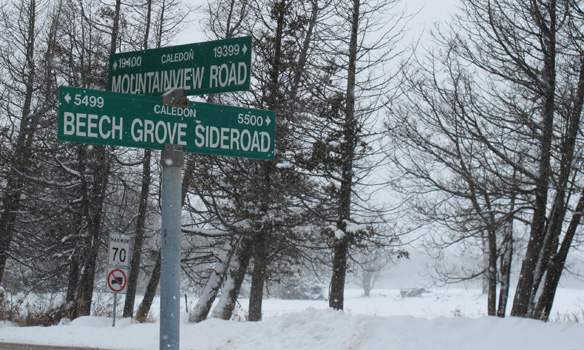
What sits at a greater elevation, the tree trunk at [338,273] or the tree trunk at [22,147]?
the tree trunk at [22,147]

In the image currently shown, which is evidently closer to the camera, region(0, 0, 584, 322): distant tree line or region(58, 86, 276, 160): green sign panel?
region(58, 86, 276, 160): green sign panel

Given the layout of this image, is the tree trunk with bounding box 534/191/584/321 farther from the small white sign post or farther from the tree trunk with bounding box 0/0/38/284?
the tree trunk with bounding box 0/0/38/284

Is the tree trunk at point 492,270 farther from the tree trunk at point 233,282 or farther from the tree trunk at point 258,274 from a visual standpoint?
the tree trunk at point 233,282

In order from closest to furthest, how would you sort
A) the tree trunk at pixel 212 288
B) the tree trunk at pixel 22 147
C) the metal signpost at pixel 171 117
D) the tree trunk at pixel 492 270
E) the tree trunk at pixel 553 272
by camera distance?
the metal signpost at pixel 171 117, the tree trunk at pixel 553 272, the tree trunk at pixel 212 288, the tree trunk at pixel 22 147, the tree trunk at pixel 492 270

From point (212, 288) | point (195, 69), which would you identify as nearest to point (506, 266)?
point (212, 288)

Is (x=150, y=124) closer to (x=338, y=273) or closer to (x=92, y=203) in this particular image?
(x=338, y=273)

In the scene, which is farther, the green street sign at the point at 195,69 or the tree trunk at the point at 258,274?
the tree trunk at the point at 258,274

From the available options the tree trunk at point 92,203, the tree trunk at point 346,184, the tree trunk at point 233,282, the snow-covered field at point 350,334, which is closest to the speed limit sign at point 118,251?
the snow-covered field at point 350,334

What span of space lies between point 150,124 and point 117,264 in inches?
439

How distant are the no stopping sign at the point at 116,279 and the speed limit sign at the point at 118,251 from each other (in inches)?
6.6

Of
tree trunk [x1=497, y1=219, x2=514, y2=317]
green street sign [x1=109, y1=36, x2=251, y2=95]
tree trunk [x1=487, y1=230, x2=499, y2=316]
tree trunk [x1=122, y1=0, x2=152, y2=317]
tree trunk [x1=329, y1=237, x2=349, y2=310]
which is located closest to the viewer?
Result: green street sign [x1=109, y1=36, x2=251, y2=95]

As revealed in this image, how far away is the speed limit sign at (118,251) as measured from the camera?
13.5 metres

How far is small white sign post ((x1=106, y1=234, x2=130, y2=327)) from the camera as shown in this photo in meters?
13.3

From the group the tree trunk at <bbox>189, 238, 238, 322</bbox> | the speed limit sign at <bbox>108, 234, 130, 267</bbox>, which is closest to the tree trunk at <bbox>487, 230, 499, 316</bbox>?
the tree trunk at <bbox>189, 238, 238, 322</bbox>
